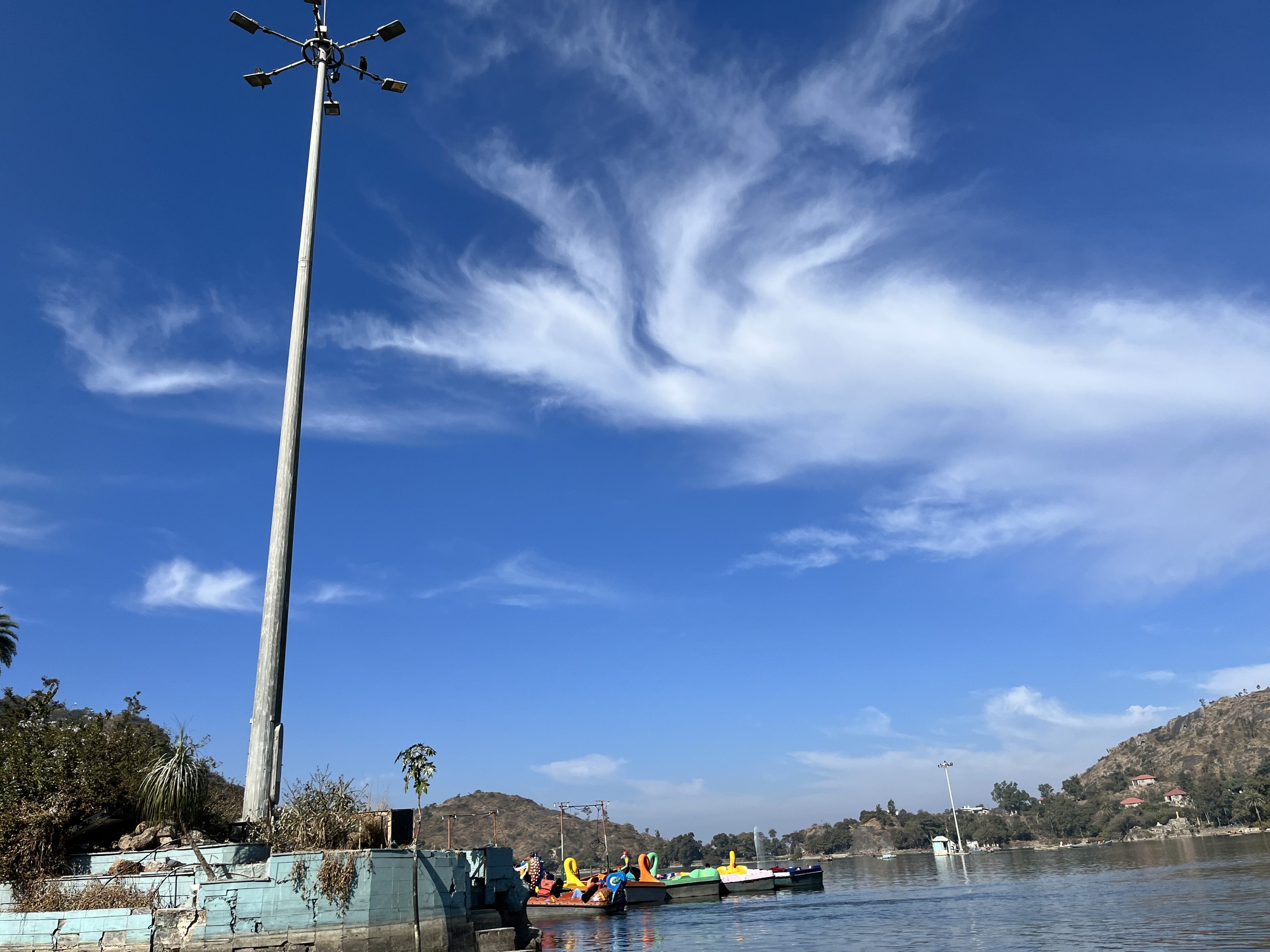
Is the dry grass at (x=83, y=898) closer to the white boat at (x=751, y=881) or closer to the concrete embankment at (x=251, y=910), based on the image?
the concrete embankment at (x=251, y=910)

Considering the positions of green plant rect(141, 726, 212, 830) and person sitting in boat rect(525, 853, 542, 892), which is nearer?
green plant rect(141, 726, 212, 830)

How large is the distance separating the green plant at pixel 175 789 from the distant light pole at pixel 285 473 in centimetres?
118

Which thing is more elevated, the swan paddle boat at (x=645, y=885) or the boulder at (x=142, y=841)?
the boulder at (x=142, y=841)

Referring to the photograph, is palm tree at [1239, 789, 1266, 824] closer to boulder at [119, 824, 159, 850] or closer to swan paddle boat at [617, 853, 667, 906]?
swan paddle boat at [617, 853, 667, 906]

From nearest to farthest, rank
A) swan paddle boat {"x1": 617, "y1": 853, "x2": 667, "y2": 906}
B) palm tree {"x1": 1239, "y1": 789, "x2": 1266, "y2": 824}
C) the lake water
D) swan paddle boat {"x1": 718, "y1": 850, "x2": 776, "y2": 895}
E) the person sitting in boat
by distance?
1. the lake water
2. the person sitting in boat
3. swan paddle boat {"x1": 617, "y1": 853, "x2": 667, "y2": 906}
4. swan paddle boat {"x1": 718, "y1": 850, "x2": 776, "y2": 895}
5. palm tree {"x1": 1239, "y1": 789, "x2": 1266, "y2": 824}

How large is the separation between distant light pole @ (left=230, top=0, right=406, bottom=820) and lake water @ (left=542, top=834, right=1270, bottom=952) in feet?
73.5

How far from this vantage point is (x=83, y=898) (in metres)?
17.0

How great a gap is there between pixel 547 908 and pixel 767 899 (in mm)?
19305

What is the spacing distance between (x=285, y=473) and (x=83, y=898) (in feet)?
34.4

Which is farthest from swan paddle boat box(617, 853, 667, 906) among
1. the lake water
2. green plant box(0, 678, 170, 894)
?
green plant box(0, 678, 170, 894)

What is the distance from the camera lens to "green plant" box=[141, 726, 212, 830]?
19391 millimetres

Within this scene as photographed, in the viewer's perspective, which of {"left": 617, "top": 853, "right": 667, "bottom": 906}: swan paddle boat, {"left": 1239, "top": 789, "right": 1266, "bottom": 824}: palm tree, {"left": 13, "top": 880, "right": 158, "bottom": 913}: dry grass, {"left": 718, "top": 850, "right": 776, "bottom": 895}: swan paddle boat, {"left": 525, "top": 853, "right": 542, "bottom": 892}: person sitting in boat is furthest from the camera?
{"left": 1239, "top": 789, "right": 1266, "bottom": 824}: palm tree

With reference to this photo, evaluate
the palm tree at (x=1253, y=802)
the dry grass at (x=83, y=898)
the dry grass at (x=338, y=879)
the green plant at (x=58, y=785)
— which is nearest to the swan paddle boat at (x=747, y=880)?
the green plant at (x=58, y=785)

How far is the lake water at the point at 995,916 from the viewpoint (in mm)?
29609
